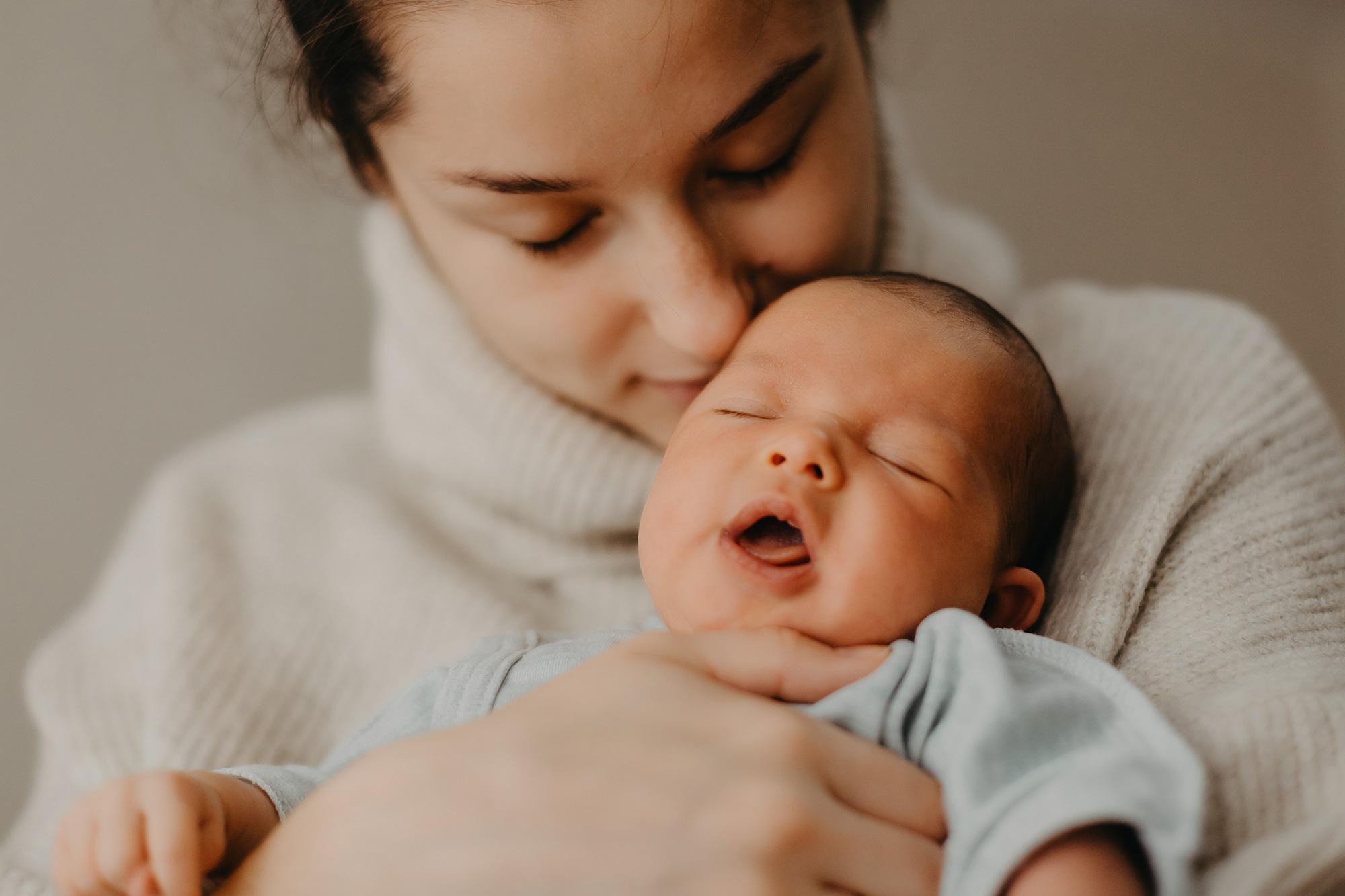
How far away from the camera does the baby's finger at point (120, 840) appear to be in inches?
28.5

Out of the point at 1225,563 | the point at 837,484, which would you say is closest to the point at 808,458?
the point at 837,484

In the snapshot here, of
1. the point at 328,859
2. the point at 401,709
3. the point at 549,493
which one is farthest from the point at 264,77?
the point at 328,859

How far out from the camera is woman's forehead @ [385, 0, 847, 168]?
866mm

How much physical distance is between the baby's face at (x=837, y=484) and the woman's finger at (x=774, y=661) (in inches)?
0.9

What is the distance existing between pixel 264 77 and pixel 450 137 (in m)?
0.33

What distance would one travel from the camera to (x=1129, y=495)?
96 centimetres

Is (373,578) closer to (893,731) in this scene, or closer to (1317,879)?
(893,731)

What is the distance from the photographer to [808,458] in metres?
0.79

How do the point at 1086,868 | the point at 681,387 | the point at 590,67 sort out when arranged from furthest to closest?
the point at 681,387, the point at 590,67, the point at 1086,868

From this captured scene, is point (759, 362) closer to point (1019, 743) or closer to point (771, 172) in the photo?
point (771, 172)

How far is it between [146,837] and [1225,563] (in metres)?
0.78

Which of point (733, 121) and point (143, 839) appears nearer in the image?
point (143, 839)

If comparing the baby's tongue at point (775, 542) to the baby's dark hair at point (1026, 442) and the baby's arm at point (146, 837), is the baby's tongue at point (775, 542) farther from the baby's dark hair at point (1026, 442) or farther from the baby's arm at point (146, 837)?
the baby's arm at point (146, 837)

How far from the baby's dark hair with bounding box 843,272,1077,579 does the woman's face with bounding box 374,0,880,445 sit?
0.37 ft
